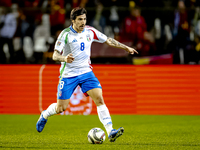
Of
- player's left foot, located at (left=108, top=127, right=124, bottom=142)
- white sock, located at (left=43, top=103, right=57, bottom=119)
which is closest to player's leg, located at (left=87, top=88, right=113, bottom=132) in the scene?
player's left foot, located at (left=108, top=127, right=124, bottom=142)

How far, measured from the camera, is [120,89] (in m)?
11.5

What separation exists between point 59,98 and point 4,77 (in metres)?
5.50

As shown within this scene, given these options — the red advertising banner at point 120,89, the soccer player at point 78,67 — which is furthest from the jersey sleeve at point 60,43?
the red advertising banner at point 120,89

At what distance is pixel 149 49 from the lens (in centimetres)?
1149

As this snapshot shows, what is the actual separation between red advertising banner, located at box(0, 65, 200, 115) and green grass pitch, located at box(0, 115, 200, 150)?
20.7 inches

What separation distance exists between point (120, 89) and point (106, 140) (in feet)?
16.3

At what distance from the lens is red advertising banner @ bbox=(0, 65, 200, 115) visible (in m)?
11.2

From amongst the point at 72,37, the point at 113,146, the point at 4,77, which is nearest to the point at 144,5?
the point at 4,77

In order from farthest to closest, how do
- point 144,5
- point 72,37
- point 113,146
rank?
1. point 144,5
2. point 72,37
3. point 113,146

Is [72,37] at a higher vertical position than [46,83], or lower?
higher

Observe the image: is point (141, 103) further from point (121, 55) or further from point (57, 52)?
point (57, 52)

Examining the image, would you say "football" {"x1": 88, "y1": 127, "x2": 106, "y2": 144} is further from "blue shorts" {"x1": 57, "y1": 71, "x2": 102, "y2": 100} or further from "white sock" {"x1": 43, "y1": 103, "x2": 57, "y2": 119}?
"white sock" {"x1": 43, "y1": 103, "x2": 57, "y2": 119}

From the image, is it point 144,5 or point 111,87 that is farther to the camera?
point 144,5

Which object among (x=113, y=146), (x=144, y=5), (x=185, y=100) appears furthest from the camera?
(x=144, y=5)
